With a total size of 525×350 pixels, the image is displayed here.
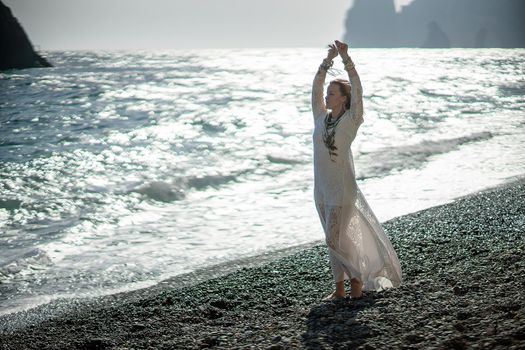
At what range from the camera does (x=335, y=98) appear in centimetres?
555

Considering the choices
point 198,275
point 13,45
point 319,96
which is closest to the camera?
point 319,96

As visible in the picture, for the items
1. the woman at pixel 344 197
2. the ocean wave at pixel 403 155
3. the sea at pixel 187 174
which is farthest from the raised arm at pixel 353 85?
the ocean wave at pixel 403 155

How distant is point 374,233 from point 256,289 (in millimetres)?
1661

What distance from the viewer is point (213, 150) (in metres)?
23.4

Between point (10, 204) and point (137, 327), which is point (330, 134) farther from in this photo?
point (10, 204)

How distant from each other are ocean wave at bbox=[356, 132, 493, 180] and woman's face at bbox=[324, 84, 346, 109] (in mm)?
11512

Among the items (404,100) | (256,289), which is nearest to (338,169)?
(256,289)

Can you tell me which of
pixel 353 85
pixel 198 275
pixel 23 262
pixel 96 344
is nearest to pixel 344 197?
pixel 353 85

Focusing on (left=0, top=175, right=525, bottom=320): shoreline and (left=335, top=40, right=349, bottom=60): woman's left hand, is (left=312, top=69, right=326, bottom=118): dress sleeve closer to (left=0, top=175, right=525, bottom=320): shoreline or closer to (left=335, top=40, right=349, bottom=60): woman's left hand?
(left=335, top=40, right=349, bottom=60): woman's left hand

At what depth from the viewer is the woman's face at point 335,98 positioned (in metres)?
5.55

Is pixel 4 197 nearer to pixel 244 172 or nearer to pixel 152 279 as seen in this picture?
pixel 244 172

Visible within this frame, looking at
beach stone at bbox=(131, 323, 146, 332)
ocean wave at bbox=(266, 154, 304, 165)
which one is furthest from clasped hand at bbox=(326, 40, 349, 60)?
ocean wave at bbox=(266, 154, 304, 165)

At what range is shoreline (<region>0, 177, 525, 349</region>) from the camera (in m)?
4.37

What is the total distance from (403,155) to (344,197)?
15.4 metres
